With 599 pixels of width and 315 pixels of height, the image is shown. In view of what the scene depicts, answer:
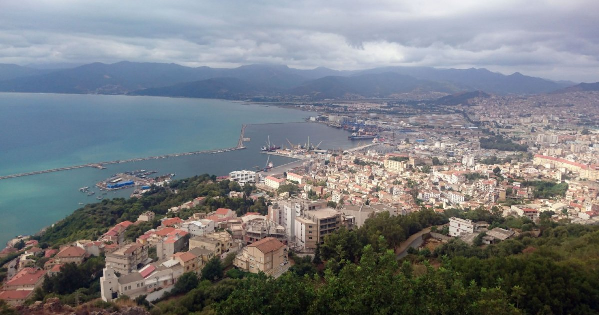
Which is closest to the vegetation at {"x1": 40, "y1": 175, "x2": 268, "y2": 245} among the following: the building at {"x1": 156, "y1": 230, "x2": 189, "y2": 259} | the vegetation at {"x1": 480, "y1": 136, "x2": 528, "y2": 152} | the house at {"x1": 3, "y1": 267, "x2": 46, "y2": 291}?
the building at {"x1": 156, "y1": 230, "x2": 189, "y2": 259}

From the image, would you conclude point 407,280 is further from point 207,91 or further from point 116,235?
point 207,91

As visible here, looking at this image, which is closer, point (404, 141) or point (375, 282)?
point (375, 282)

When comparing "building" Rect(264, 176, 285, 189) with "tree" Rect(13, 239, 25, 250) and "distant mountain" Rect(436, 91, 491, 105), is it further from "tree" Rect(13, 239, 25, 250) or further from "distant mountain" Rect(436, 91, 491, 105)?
"distant mountain" Rect(436, 91, 491, 105)

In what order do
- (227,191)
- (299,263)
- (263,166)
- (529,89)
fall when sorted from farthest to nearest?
(529,89), (263,166), (227,191), (299,263)

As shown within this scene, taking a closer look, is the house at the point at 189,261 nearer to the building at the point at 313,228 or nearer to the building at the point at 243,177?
the building at the point at 313,228

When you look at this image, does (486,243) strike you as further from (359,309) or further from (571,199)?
(571,199)

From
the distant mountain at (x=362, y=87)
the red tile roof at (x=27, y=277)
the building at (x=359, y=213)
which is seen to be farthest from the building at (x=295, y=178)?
the distant mountain at (x=362, y=87)

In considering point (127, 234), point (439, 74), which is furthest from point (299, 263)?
point (439, 74)
